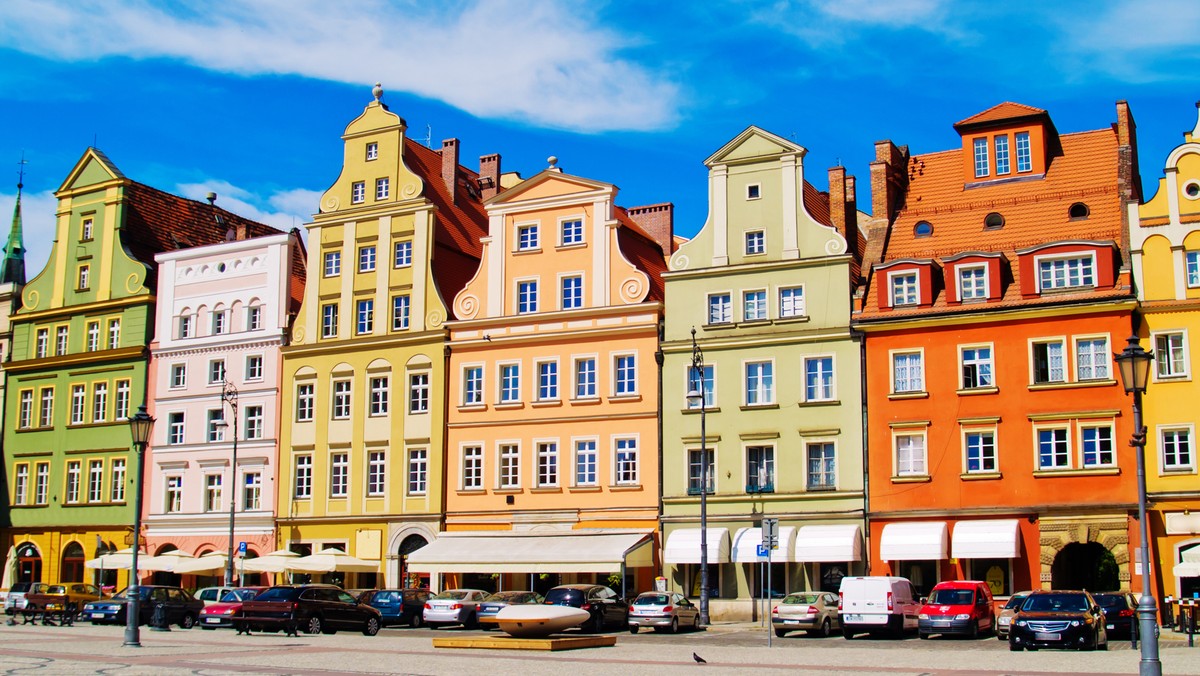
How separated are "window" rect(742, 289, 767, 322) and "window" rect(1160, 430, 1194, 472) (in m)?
15.4

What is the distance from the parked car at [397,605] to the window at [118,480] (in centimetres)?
2207

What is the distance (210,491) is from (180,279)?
10740mm

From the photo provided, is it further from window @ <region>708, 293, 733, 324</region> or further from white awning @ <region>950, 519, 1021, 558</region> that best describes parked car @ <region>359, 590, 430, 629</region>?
white awning @ <region>950, 519, 1021, 558</region>

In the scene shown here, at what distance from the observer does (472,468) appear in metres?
58.5

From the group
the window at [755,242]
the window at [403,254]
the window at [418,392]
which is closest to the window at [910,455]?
the window at [755,242]

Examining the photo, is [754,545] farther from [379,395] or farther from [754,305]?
[379,395]

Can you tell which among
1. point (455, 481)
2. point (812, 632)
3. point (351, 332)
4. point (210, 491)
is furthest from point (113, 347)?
point (812, 632)

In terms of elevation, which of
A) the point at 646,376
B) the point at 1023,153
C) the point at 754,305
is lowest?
the point at 646,376

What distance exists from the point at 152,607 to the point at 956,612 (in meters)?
27.1

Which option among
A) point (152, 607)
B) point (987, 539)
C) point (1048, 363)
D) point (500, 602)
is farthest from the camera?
point (1048, 363)

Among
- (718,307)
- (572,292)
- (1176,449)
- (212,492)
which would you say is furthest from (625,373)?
(212,492)

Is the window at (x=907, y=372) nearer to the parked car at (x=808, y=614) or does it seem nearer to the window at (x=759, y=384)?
the window at (x=759, y=384)

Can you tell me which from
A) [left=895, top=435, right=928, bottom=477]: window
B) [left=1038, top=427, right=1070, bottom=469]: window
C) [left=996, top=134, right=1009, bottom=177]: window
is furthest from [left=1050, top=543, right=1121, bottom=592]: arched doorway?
[left=996, top=134, right=1009, bottom=177]: window

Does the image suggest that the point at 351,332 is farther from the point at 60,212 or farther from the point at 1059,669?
the point at 1059,669
